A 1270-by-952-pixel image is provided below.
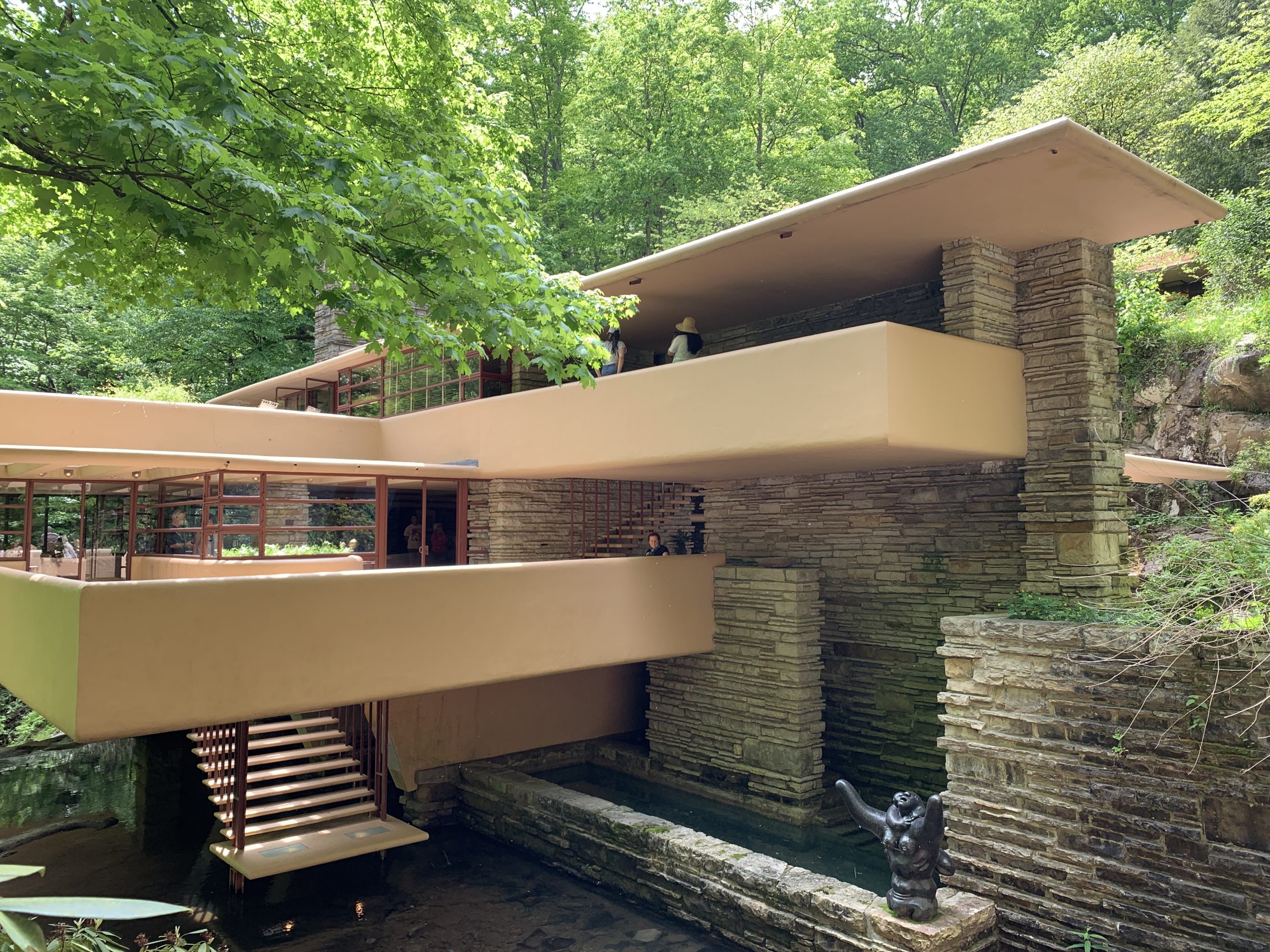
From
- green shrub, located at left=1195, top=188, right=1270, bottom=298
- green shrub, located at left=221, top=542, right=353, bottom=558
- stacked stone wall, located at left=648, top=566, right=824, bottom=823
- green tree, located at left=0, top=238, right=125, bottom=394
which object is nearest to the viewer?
stacked stone wall, located at left=648, top=566, right=824, bottom=823

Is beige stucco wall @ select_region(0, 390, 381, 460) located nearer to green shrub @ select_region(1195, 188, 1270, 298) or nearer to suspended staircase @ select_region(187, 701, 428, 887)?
suspended staircase @ select_region(187, 701, 428, 887)

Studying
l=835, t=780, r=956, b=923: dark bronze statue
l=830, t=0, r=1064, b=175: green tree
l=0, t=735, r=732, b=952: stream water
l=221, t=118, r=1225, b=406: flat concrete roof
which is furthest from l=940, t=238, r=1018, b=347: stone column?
l=830, t=0, r=1064, b=175: green tree

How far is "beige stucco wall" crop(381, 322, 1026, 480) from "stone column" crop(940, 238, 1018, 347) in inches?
10.5

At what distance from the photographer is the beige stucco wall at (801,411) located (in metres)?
7.63

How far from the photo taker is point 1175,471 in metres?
11.8

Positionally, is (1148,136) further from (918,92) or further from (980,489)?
(980,489)

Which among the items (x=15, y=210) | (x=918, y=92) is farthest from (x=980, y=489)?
(x=918, y=92)

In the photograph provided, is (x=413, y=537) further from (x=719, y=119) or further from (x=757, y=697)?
(x=719, y=119)

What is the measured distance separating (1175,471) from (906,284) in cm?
490

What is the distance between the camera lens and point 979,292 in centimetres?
877

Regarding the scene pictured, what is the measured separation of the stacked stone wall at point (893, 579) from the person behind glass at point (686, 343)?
2.44 meters

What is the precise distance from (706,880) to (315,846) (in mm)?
4381

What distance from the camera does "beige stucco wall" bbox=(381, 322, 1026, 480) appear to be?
301 inches

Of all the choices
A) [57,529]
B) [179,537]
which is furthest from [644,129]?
[57,529]
